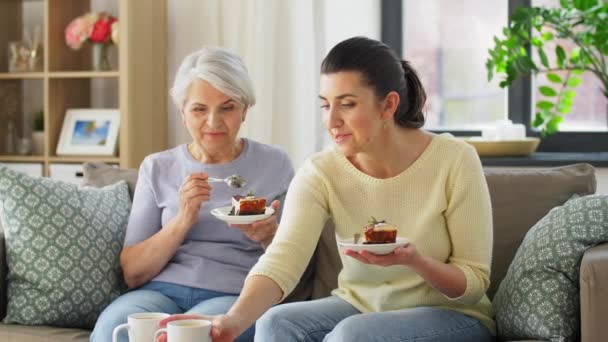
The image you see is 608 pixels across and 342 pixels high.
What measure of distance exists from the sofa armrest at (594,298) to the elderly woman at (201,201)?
A: 0.79 m

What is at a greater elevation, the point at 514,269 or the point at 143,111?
the point at 143,111

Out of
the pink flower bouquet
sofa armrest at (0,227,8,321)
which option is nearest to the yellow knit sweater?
sofa armrest at (0,227,8,321)

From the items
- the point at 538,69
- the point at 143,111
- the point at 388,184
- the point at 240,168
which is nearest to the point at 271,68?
the point at 143,111

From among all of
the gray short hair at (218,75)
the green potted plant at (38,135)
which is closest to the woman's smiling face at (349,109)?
the gray short hair at (218,75)

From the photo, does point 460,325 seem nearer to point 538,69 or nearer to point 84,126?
point 538,69

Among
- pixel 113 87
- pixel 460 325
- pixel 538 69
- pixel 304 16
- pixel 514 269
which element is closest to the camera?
pixel 460 325

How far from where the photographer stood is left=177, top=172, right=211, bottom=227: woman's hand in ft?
8.05

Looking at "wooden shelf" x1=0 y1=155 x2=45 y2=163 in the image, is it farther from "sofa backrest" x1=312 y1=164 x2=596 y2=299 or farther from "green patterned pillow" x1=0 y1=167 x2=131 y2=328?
"sofa backrest" x1=312 y1=164 x2=596 y2=299

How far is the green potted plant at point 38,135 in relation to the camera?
14.4ft

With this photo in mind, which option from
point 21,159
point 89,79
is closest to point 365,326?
point 21,159

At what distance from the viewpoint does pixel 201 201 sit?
246 centimetres

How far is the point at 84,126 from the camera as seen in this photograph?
13.9ft

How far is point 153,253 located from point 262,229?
308mm

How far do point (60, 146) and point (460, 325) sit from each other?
8.61ft
